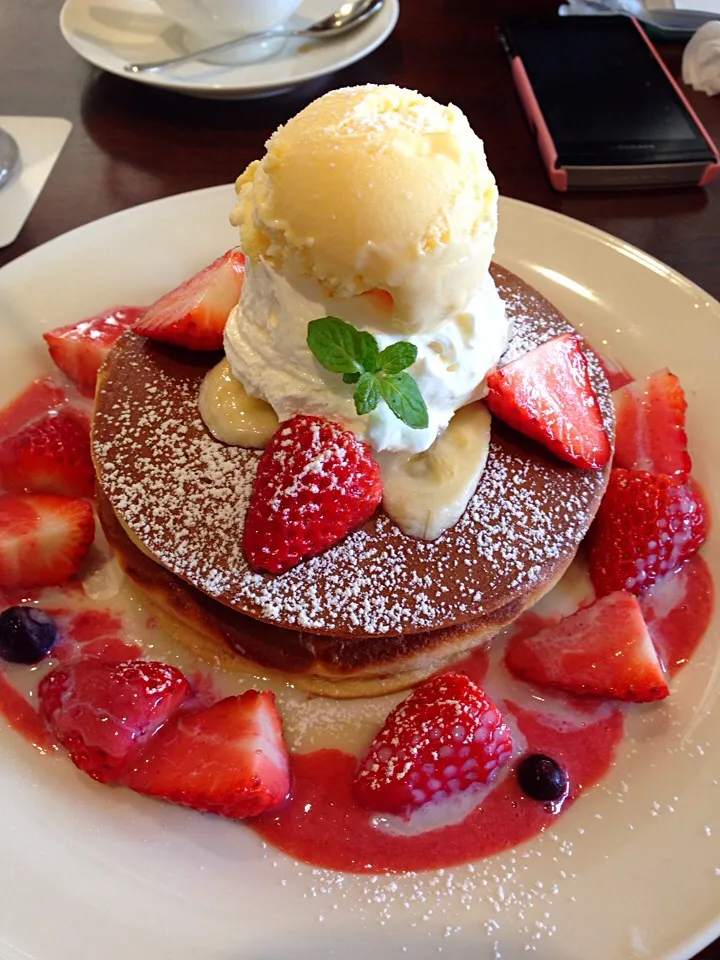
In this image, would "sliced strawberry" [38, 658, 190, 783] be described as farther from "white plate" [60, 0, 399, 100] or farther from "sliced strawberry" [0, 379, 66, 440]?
"white plate" [60, 0, 399, 100]

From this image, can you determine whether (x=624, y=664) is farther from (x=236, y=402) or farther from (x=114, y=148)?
(x=114, y=148)

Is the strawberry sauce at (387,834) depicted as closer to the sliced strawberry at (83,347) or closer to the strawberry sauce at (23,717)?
the strawberry sauce at (23,717)

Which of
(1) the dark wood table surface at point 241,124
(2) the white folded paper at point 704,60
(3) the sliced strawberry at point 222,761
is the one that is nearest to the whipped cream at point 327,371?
(3) the sliced strawberry at point 222,761

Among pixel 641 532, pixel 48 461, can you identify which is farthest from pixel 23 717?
pixel 641 532

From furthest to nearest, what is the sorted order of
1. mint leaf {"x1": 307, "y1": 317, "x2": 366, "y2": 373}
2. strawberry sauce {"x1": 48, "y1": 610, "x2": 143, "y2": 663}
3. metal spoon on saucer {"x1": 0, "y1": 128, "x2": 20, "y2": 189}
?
metal spoon on saucer {"x1": 0, "y1": 128, "x2": 20, "y2": 189} < strawberry sauce {"x1": 48, "y1": 610, "x2": 143, "y2": 663} < mint leaf {"x1": 307, "y1": 317, "x2": 366, "y2": 373}

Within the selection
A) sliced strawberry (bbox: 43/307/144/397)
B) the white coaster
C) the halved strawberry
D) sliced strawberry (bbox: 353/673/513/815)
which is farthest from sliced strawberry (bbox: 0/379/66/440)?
the halved strawberry

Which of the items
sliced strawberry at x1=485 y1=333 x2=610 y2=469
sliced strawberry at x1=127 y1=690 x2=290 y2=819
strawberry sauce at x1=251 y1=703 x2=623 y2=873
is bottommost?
strawberry sauce at x1=251 y1=703 x2=623 y2=873

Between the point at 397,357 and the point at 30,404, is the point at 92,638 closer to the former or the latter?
the point at 30,404
